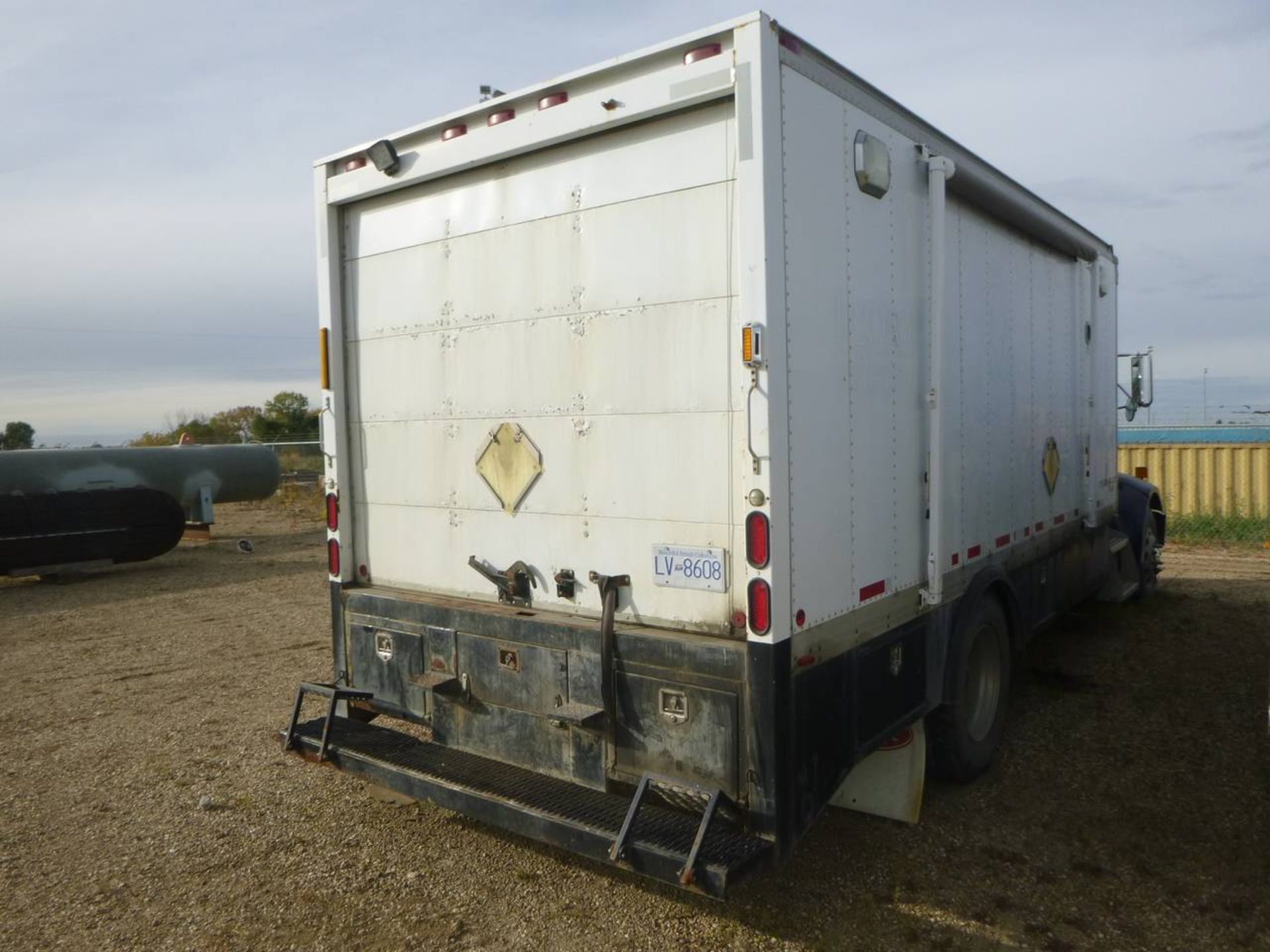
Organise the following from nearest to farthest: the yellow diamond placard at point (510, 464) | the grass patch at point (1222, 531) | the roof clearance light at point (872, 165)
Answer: the roof clearance light at point (872, 165), the yellow diamond placard at point (510, 464), the grass patch at point (1222, 531)

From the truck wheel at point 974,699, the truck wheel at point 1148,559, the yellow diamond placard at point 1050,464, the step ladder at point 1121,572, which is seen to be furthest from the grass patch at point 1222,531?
the truck wheel at point 974,699

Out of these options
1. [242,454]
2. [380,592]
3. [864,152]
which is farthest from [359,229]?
[242,454]

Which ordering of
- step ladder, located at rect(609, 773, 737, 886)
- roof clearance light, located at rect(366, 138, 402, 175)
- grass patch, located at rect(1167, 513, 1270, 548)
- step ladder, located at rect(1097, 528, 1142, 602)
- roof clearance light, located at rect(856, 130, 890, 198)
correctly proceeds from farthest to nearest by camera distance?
1. grass patch, located at rect(1167, 513, 1270, 548)
2. step ladder, located at rect(1097, 528, 1142, 602)
3. roof clearance light, located at rect(366, 138, 402, 175)
4. roof clearance light, located at rect(856, 130, 890, 198)
5. step ladder, located at rect(609, 773, 737, 886)

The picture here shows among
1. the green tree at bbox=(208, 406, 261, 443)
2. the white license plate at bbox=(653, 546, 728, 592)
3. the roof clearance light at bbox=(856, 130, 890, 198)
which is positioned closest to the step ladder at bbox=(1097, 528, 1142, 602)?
the roof clearance light at bbox=(856, 130, 890, 198)

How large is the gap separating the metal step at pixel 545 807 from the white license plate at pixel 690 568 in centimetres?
80

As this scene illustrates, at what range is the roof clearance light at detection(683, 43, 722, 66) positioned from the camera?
125 inches

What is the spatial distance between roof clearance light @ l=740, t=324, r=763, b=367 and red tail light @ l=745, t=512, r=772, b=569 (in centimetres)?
49

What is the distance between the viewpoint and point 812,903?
3.65 meters

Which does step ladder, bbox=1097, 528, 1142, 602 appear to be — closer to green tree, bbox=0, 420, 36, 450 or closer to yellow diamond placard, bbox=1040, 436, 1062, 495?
yellow diamond placard, bbox=1040, 436, 1062, 495

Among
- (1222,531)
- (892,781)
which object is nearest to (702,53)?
(892,781)

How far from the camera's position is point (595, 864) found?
13.1ft

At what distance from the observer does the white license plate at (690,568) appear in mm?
3326

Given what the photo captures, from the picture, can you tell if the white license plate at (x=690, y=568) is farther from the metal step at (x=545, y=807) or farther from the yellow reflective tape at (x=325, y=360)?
the yellow reflective tape at (x=325, y=360)

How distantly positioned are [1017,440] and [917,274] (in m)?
1.80
